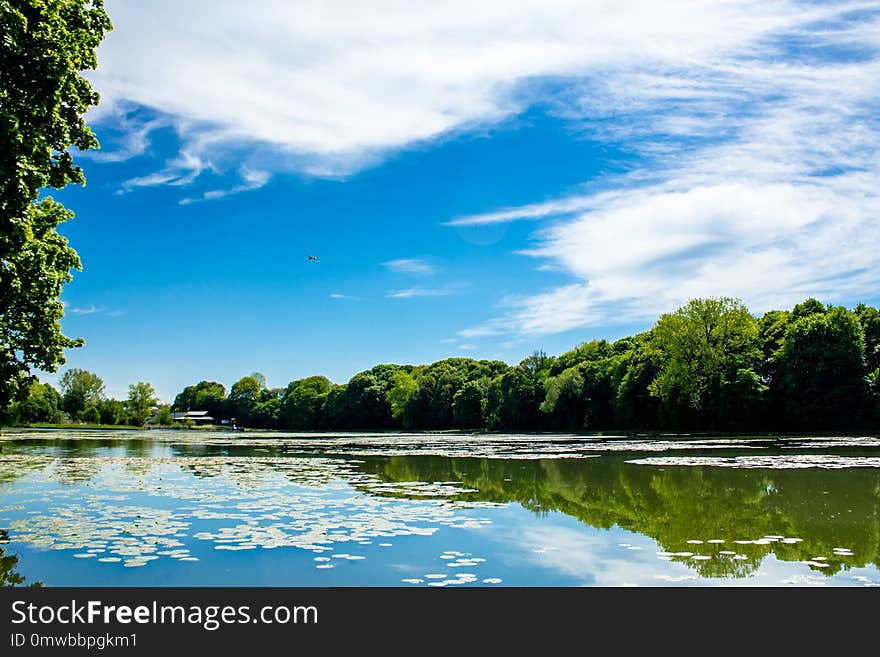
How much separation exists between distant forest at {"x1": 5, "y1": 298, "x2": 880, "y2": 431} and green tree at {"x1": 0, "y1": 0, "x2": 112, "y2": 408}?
2914 millimetres

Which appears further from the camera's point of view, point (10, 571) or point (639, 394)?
point (639, 394)

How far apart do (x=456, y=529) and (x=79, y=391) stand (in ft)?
499

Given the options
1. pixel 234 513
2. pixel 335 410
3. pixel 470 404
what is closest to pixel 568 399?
pixel 470 404

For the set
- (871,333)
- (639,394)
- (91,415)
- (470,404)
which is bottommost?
(91,415)

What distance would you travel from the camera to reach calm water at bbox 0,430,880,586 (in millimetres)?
7801

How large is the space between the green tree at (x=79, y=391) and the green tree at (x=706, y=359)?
12413cm

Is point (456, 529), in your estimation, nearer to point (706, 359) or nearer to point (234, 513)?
point (234, 513)

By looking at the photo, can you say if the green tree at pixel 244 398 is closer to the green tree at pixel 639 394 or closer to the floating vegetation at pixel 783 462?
the green tree at pixel 639 394

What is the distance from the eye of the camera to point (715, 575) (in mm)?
7520

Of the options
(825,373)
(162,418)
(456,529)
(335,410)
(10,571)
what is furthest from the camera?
(162,418)

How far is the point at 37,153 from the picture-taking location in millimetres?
12844

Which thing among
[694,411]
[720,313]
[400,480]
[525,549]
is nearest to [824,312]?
[720,313]

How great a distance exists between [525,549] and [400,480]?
35.4ft

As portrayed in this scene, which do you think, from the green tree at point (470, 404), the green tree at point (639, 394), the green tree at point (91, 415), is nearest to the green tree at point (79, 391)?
the green tree at point (91, 415)
